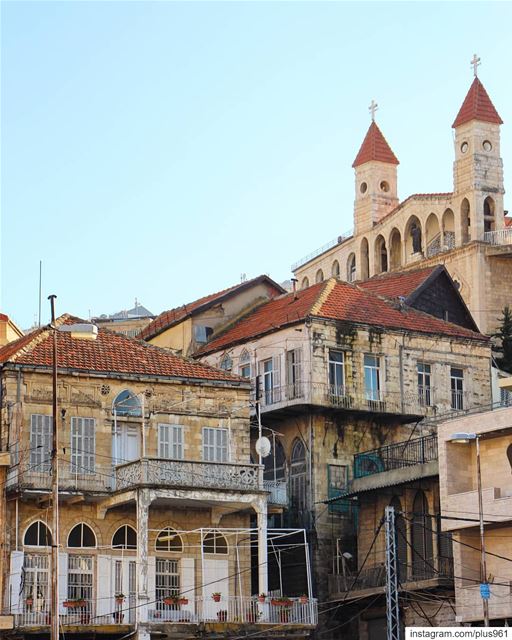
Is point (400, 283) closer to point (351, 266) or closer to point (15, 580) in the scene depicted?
point (15, 580)

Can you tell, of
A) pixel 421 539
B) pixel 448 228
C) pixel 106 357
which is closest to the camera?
pixel 106 357

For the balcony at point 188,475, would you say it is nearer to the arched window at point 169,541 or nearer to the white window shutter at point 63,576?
the arched window at point 169,541

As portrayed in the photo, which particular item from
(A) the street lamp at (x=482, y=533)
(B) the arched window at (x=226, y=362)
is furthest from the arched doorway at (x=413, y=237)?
(A) the street lamp at (x=482, y=533)

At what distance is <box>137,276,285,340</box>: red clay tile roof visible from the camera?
67375mm

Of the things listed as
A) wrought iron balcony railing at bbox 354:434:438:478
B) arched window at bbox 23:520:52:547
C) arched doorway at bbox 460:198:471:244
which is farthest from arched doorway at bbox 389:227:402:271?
arched window at bbox 23:520:52:547

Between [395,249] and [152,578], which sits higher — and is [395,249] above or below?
above

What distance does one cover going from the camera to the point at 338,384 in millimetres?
58594

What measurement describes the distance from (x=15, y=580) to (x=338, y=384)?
16041 mm

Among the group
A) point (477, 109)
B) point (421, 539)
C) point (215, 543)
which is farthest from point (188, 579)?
point (477, 109)

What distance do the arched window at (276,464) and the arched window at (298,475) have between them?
1.95 ft

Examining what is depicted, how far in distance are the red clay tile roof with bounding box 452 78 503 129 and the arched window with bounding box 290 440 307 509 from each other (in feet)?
104

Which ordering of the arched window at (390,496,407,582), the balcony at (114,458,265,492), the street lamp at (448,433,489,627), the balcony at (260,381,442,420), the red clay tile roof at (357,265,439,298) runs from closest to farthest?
the street lamp at (448,433,489,627)
the balcony at (114,458,265,492)
the arched window at (390,496,407,582)
the balcony at (260,381,442,420)
the red clay tile roof at (357,265,439,298)

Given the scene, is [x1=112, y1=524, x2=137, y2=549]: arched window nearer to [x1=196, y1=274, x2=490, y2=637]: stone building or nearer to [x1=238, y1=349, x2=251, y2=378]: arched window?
[x1=196, y1=274, x2=490, y2=637]: stone building

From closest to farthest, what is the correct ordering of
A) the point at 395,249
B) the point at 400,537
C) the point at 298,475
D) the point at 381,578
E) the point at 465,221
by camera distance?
the point at 381,578 → the point at 400,537 → the point at 298,475 → the point at 465,221 → the point at 395,249
